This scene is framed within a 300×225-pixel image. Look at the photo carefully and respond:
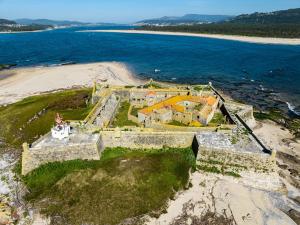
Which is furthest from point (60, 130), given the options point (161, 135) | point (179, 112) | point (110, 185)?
A: point (179, 112)

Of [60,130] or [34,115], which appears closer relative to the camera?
[60,130]

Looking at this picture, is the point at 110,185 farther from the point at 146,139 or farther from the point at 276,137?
the point at 276,137

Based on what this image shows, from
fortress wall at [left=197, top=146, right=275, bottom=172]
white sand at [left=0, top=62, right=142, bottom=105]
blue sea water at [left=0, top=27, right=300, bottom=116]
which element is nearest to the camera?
fortress wall at [left=197, top=146, right=275, bottom=172]

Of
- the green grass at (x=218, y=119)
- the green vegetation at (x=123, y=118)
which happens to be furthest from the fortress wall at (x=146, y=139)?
the green grass at (x=218, y=119)

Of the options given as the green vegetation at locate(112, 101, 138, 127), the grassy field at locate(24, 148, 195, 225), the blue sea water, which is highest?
the green vegetation at locate(112, 101, 138, 127)

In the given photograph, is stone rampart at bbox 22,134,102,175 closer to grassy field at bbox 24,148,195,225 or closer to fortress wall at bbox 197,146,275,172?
grassy field at bbox 24,148,195,225

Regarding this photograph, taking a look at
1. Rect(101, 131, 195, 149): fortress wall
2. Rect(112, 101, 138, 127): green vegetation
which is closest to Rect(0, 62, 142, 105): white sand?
Rect(112, 101, 138, 127): green vegetation

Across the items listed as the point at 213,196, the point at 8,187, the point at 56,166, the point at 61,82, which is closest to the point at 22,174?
the point at 8,187

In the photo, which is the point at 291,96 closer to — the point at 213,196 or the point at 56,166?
the point at 213,196
